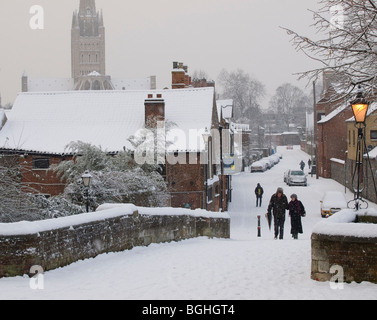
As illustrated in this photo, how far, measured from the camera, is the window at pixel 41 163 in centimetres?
3253

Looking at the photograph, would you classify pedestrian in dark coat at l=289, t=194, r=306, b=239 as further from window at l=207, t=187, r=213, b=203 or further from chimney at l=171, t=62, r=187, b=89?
chimney at l=171, t=62, r=187, b=89

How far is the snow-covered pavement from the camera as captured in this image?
8.60 metres

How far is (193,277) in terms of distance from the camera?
33.1 feet

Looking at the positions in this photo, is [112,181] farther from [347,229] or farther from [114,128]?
[347,229]

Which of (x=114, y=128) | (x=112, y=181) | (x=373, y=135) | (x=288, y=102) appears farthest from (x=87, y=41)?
(x=112, y=181)

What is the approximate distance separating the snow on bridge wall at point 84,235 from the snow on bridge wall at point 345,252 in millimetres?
4709

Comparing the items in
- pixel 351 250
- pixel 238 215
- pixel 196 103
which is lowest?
pixel 238 215

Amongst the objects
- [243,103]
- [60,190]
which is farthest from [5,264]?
[243,103]

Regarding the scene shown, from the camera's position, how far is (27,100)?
125ft

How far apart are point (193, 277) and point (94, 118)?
26715mm

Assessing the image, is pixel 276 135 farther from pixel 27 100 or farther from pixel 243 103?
pixel 27 100

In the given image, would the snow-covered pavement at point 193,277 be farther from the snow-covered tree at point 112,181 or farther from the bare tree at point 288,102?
the bare tree at point 288,102

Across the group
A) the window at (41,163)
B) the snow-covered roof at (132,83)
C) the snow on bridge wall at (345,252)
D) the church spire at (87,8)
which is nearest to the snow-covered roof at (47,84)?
the snow-covered roof at (132,83)
